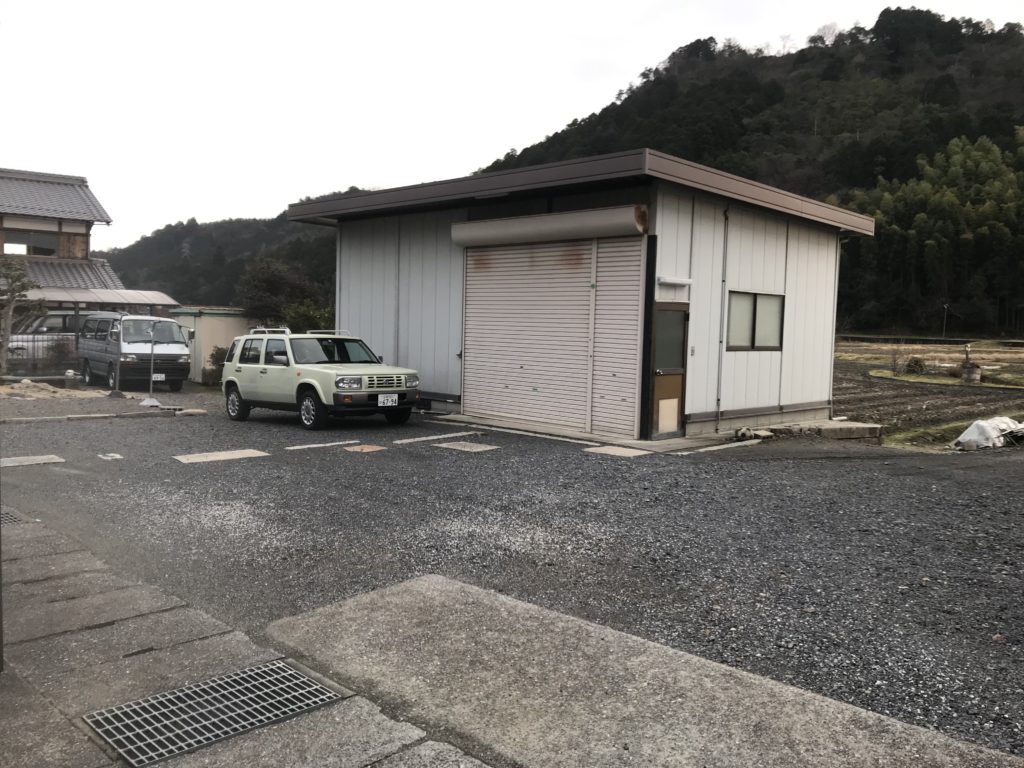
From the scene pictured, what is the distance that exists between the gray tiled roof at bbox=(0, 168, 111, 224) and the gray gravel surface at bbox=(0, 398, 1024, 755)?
1000 inches

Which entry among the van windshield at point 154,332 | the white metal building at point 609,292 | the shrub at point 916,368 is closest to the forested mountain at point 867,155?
the van windshield at point 154,332

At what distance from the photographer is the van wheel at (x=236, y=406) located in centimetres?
1424

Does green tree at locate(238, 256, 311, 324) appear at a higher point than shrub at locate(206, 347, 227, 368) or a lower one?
higher

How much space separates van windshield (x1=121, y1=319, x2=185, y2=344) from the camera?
66.2 ft

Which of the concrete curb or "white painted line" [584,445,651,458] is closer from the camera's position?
"white painted line" [584,445,651,458]

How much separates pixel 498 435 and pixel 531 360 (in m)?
1.66

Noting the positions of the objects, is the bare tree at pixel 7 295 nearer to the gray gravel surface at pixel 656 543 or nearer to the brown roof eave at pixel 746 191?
the gray gravel surface at pixel 656 543

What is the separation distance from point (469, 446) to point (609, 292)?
3258mm

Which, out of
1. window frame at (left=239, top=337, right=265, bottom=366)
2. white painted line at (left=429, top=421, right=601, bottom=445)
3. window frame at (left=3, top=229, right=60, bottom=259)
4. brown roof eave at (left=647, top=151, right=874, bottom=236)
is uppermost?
window frame at (left=3, top=229, right=60, bottom=259)

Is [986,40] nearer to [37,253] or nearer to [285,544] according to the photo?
[37,253]

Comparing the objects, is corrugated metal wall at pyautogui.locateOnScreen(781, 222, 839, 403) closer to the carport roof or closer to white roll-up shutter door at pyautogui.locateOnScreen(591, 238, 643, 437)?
the carport roof

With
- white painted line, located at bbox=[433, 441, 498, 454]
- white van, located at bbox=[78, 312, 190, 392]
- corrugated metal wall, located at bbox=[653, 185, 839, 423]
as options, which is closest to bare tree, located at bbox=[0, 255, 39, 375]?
white van, located at bbox=[78, 312, 190, 392]

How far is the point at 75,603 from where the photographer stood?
15.4 ft

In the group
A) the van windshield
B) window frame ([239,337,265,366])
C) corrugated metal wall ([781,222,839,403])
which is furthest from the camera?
the van windshield
